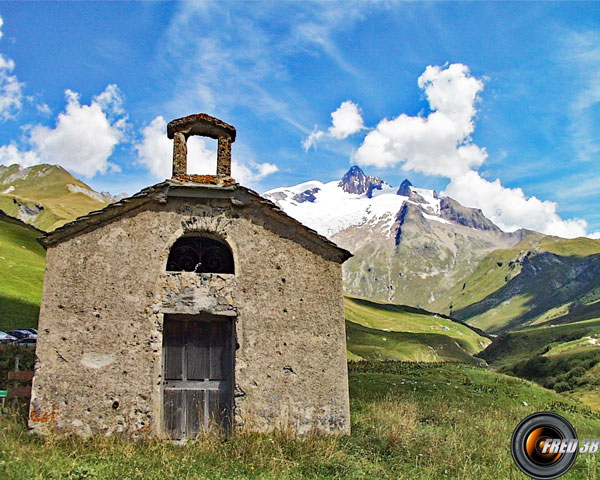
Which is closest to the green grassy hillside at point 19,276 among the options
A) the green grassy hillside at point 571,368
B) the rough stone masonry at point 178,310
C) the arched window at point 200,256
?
the rough stone masonry at point 178,310

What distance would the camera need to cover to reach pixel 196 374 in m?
10.2

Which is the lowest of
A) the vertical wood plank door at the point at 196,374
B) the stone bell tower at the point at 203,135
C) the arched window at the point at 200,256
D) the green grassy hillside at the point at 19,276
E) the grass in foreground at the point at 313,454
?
the grass in foreground at the point at 313,454

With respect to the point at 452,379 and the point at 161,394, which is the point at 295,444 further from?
the point at 452,379

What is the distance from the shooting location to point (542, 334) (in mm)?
52125

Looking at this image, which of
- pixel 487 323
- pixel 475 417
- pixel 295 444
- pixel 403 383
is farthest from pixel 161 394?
pixel 487 323

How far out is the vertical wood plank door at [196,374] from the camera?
32.5 ft

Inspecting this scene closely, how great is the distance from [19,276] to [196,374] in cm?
4519

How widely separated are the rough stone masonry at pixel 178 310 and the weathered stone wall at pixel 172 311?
0.02 m

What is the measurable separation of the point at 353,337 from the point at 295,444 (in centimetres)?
3500

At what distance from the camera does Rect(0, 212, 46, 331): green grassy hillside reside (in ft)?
122

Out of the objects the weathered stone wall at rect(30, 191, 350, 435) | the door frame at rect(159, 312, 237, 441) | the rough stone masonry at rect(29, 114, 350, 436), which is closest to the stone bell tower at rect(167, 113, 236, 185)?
the rough stone masonry at rect(29, 114, 350, 436)

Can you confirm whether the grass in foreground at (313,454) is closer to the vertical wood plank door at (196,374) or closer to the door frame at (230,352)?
the door frame at (230,352)

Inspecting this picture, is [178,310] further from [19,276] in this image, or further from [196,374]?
[19,276]

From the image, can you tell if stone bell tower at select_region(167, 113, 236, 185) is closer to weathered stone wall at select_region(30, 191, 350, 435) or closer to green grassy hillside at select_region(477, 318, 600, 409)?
weathered stone wall at select_region(30, 191, 350, 435)
